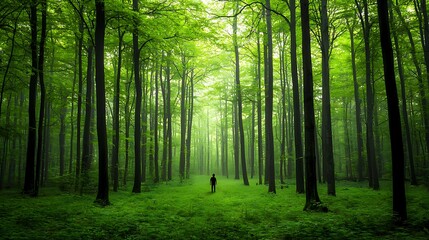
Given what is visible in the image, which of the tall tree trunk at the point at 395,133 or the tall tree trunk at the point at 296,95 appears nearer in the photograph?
the tall tree trunk at the point at 395,133

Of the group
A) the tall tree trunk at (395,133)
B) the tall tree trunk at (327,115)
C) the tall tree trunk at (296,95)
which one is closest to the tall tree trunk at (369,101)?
the tall tree trunk at (327,115)

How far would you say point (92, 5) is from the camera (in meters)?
11.6

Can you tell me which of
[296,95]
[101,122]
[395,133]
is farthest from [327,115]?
[101,122]

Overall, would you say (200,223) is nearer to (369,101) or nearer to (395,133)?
(395,133)

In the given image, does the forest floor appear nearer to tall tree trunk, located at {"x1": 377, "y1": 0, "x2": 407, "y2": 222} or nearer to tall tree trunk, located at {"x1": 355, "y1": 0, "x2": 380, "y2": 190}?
tall tree trunk, located at {"x1": 377, "y1": 0, "x2": 407, "y2": 222}

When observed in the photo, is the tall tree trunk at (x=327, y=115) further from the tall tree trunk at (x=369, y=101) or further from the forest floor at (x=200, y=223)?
the tall tree trunk at (x=369, y=101)

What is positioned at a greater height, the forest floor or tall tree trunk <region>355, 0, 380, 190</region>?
tall tree trunk <region>355, 0, 380, 190</region>

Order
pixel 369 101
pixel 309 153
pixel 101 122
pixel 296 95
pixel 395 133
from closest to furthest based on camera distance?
pixel 395 133
pixel 309 153
pixel 101 122
pixel 296 95
pixel 369 101

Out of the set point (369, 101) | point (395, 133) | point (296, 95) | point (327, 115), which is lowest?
point (395, 133)

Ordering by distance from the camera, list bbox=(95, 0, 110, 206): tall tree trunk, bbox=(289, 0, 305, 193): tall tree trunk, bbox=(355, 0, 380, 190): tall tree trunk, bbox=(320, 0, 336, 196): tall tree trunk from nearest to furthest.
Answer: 1. bbox=(95, 0, 110, 206): tall tree trunk
2. bbox=(320, 0, 336, 196): tall tree trunk
3. bbox=(289, 0, 305, 193): tall tree trunk
4. bbox=(355, 0, 380, 190): tall tree trunk

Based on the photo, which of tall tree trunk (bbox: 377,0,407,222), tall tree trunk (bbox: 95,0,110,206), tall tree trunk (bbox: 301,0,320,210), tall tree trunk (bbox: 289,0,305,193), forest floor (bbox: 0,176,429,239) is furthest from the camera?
tall tree trunk (bbox: 289,0,305,193)

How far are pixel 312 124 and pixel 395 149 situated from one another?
2726mm

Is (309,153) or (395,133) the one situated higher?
(395,133)

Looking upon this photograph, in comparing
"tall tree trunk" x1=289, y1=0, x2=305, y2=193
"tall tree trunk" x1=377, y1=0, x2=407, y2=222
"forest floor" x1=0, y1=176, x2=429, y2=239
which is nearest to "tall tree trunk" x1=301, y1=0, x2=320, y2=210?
"forest floor" x1=0, y1=176, x2=429, y2=239
